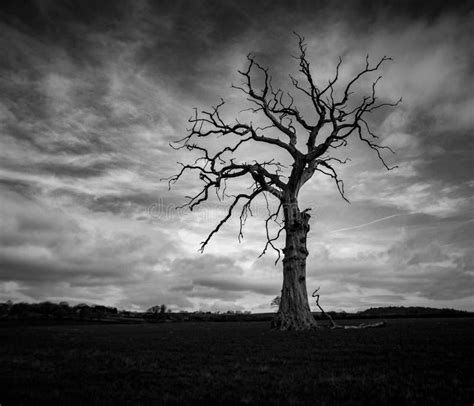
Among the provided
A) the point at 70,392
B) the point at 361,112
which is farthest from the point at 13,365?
the point at 361,112

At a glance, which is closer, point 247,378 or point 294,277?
point 247,378

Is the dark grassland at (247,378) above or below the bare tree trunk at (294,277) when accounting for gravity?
below

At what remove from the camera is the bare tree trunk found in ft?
75.3

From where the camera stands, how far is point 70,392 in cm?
573

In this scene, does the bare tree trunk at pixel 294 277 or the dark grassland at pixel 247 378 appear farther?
the bare tree trunk at pixel 294 277

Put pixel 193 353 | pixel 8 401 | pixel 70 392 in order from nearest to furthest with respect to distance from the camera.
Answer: pixel 8 401 < pixel 70 392 < pixel 193 353

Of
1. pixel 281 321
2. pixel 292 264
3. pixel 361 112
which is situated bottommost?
pixel 281 321

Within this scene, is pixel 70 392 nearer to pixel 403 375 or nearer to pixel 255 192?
pixel 403 375

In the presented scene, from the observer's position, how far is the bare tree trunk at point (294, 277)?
22953mm

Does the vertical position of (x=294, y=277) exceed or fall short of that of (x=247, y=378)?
it exceeds it

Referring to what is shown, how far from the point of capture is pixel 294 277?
77.9ft

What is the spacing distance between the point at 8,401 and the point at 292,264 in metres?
19.9

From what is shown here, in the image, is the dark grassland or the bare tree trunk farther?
the bare tree trunk

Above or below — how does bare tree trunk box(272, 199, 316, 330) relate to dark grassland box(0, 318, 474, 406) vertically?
above
